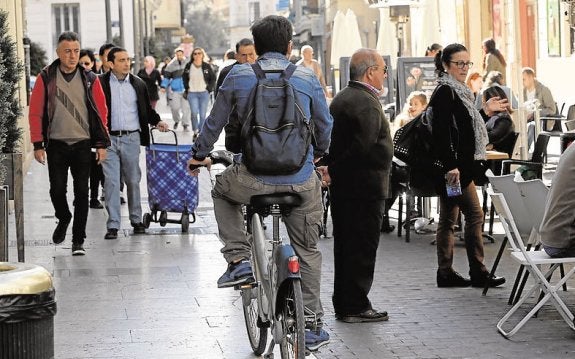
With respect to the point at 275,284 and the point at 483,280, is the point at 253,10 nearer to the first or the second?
the point at 483,280

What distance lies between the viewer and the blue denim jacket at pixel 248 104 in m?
7.39

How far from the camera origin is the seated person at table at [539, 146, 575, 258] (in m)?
8.34

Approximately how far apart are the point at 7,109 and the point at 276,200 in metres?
3.66

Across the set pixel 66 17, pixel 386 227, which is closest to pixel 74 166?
pixel 386 227

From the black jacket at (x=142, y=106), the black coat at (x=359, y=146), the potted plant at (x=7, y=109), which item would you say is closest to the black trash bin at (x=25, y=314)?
the black coat at (x=359, y=146)

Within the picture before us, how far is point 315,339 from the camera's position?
7652 mm

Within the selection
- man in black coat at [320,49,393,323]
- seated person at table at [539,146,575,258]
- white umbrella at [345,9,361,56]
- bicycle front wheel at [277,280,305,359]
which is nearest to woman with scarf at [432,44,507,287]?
man in black coat at [320,49,393,323]

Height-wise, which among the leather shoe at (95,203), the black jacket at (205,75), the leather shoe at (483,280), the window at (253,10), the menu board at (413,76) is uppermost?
the window at (253,10)

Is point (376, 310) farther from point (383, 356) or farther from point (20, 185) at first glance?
point (20, 185)

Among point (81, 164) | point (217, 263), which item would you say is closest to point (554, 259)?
point (217, 263)

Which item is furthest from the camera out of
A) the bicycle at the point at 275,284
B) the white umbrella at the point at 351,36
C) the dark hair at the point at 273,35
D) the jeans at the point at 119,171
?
the white umbrella at the point at 351,36

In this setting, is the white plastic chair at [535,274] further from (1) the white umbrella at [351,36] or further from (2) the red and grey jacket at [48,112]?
(1) the white umbrella at [351,36]

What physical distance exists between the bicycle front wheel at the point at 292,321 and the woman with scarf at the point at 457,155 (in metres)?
3.33

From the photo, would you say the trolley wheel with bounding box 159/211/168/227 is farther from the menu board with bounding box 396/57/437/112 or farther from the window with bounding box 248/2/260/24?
the window with bounding box 248/2/260/24
